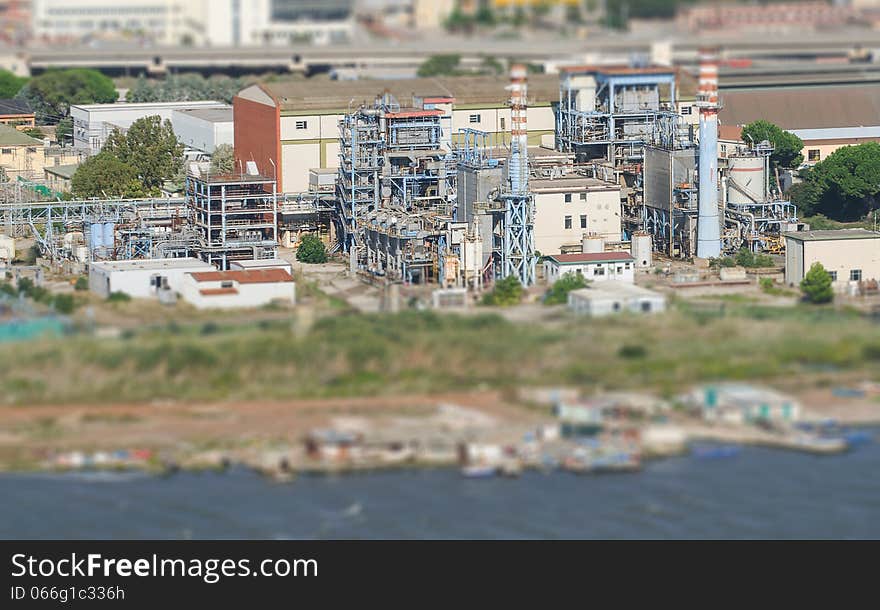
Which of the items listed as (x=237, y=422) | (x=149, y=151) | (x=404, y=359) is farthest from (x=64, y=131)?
(x=237, y=422)

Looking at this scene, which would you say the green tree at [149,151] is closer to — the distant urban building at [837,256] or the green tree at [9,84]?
the distant urban building at [837,256]

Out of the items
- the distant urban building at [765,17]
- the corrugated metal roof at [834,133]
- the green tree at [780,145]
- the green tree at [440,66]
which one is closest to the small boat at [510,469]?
the green tree at [780,145]

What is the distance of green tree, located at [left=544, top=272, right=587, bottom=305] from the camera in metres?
16.9

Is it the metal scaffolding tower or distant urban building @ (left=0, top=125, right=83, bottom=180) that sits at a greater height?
distant urban building @ (left=0, top=125, right=83, bottom=180)

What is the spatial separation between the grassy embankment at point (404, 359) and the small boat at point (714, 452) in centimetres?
77

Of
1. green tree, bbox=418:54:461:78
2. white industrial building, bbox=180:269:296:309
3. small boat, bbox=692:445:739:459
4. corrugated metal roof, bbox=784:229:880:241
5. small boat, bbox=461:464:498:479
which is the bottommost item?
small boat, bbox=461:464:498:479

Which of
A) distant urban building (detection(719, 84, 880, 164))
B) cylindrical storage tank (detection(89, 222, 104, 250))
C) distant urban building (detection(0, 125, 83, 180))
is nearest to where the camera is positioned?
cylindrical storage tank (detection(89, 222, 104, 250))

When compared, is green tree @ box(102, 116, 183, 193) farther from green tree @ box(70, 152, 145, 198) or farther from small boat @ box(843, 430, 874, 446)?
small boat @ box(843, 430, 874, 446)

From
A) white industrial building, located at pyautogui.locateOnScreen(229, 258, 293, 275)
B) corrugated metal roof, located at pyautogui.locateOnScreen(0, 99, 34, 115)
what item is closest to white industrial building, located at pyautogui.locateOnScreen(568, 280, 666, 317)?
white industrial building, located at pyautogui.locateOnScreen(229, 258, 293, 275)

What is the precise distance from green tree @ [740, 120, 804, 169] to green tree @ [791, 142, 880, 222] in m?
0.68

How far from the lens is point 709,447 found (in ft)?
44.9

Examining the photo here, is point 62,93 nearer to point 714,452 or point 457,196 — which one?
point 457,196

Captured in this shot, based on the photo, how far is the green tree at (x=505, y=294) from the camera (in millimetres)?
17047
